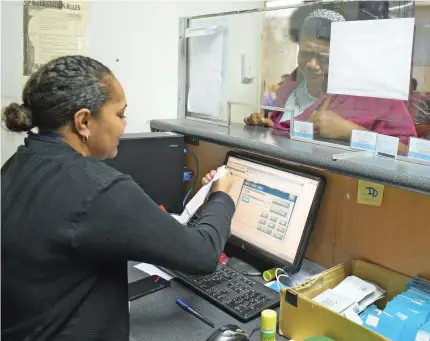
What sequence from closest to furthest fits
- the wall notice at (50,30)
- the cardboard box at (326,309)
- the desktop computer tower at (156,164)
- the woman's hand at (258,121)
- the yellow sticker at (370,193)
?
the cardboard box at (326,309)
the yellow sticker at (370,193)
the desktop computer tower at (156,164)
the woman's hand at (258,121)
the wall notice at (50,30)

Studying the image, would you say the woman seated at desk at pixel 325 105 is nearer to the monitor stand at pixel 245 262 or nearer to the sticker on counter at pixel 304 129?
the sticker on counter at pixel 304 129

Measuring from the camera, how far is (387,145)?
1076 mm

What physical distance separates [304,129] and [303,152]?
0.18 m

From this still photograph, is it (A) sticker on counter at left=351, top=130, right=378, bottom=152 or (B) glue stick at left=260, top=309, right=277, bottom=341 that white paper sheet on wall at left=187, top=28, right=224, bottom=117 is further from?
(B) glue stick at left=260, top=309, right=277, bottom=341

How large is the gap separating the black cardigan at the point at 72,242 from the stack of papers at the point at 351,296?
31cm

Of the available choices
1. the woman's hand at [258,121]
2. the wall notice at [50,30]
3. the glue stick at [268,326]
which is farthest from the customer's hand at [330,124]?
the wall notice at [50,30]

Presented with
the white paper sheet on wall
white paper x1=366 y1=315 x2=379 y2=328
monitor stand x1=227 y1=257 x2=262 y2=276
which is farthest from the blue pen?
the white paper sheet on wall

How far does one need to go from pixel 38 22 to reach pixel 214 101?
824 mm

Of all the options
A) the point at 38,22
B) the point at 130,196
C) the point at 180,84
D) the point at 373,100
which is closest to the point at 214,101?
the point at 180,84

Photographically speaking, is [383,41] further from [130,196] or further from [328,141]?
[130,196]

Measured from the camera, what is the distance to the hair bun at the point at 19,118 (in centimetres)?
90

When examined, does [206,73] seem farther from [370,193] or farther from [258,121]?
[370,193]

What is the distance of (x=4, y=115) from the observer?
96cm

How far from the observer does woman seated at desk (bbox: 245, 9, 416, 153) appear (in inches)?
44.7
